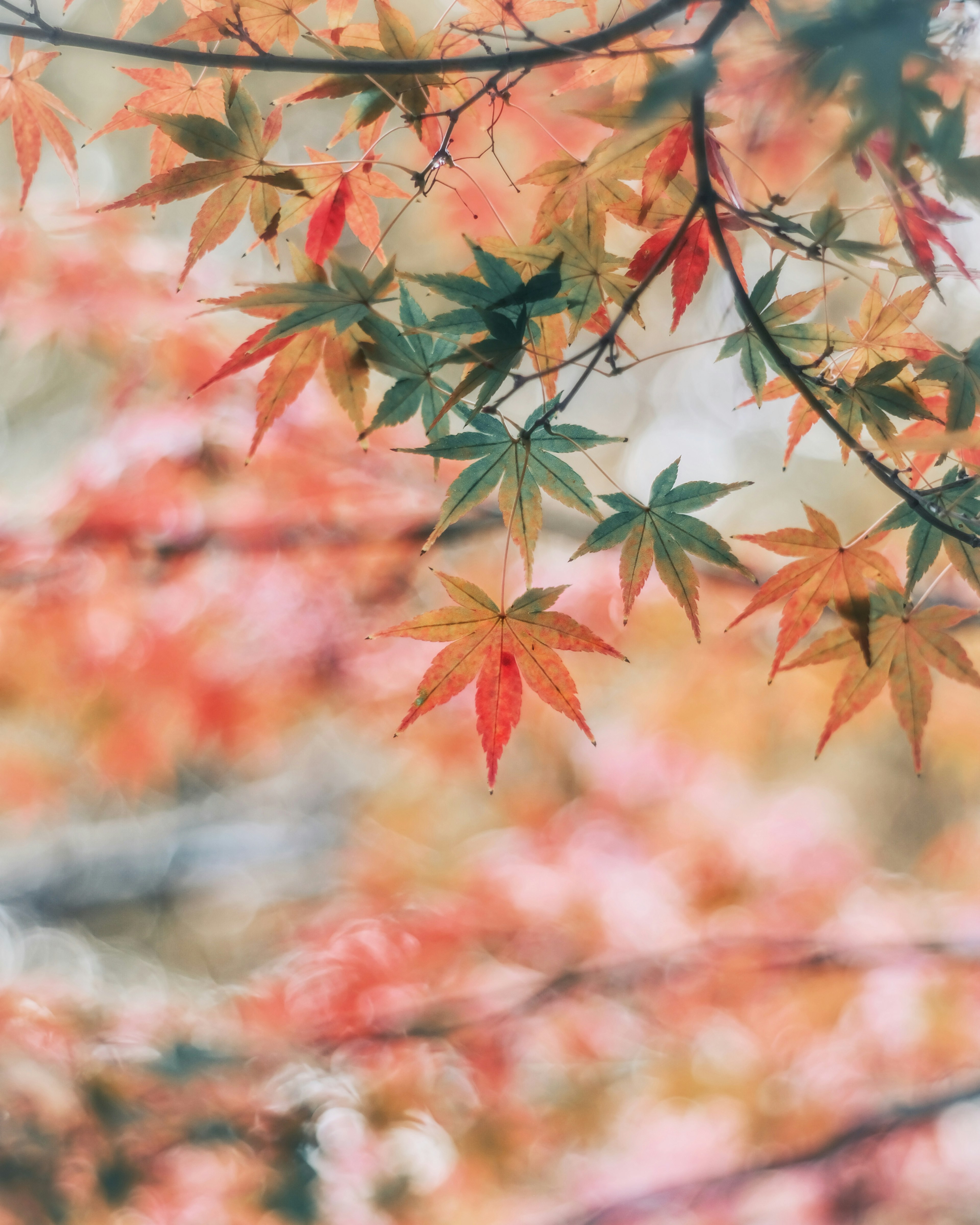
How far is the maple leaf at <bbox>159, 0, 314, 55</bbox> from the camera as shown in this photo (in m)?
0.64

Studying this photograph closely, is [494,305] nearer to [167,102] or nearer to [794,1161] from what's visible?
[167,102]

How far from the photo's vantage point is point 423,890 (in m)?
2.49

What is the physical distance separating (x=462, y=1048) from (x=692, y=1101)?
798 millimetres

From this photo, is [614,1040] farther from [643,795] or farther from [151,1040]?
[151,1040]

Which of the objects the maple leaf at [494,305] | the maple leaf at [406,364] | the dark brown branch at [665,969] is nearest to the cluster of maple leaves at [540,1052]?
the dark brown branch at [665,969]

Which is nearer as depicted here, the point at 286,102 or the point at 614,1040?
the point at 286,102

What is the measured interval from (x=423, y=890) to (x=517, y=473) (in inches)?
83.2

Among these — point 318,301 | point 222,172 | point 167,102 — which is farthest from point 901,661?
point 167,102

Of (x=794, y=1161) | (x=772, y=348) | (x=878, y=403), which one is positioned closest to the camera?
(x=772, y=348)

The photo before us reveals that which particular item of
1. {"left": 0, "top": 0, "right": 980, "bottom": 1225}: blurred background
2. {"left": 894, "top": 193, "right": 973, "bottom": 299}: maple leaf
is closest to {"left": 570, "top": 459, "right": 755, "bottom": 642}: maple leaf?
{"left": 894, "top": 193, "right": 973, "bottom": 299}: maple leaf

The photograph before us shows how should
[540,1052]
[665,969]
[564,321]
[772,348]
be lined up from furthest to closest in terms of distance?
1. [540,1052]
2. [665,969]
3. [564,321]
4. [772,348]

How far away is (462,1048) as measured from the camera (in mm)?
2158

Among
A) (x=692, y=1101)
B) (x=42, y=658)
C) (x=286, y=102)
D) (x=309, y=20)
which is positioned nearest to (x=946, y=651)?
(x=286, y=102)

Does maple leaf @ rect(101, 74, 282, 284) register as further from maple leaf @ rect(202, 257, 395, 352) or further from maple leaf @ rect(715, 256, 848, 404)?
maple leaf @ rect(715, 256, 848, 404)
